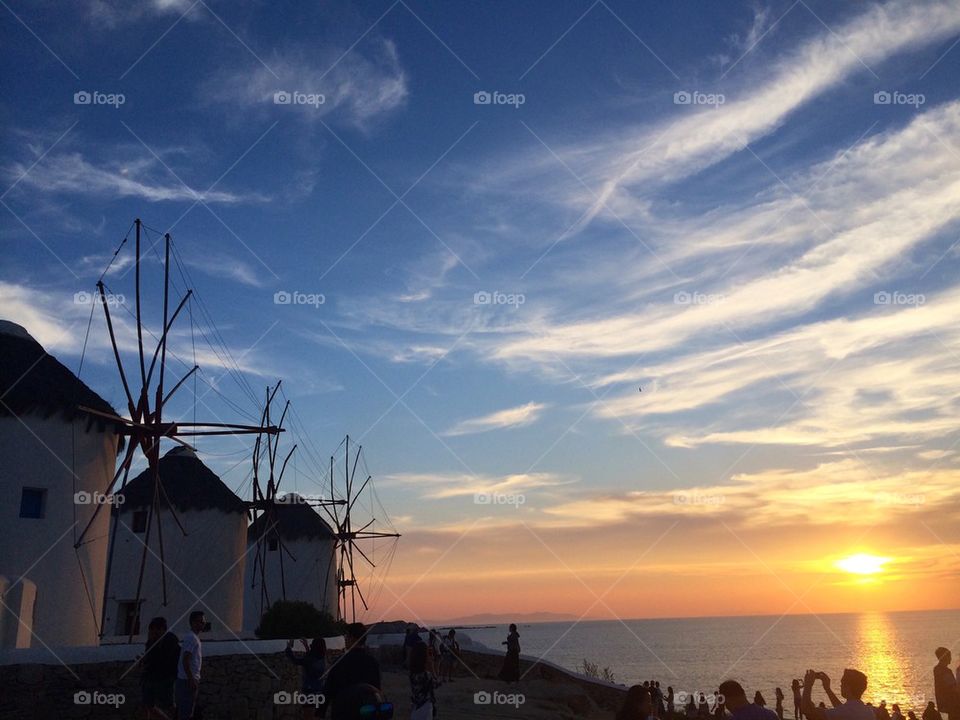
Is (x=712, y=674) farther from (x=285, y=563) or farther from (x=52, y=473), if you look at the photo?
(x=52, y=473)

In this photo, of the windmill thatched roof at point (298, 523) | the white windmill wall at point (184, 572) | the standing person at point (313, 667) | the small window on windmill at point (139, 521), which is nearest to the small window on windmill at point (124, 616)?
the white windmill wall at point (184, 572)

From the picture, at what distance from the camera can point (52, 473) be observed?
730 inches

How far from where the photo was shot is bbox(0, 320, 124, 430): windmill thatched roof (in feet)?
59.5

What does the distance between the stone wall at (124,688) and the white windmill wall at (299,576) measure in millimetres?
24980

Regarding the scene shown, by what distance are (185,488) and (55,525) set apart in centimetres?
1379

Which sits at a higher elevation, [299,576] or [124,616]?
[299,576]

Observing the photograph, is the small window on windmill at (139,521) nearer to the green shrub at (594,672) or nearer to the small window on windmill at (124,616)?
the small window on windmill at (124,616)

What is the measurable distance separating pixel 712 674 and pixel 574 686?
7724cm

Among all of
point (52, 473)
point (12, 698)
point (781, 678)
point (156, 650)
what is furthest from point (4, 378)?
point (781, 678)

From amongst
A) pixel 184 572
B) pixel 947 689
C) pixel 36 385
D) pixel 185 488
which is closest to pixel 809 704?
pixel 947 689

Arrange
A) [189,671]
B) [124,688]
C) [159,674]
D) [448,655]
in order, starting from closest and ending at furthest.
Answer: [189,671], [159,674], [124,688], [448,655]

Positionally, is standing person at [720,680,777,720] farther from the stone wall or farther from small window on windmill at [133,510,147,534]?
small window on windmill at [133,510,147,534]

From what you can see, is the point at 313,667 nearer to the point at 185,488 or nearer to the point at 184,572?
the point at 184,572

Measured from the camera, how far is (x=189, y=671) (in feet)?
36.0
